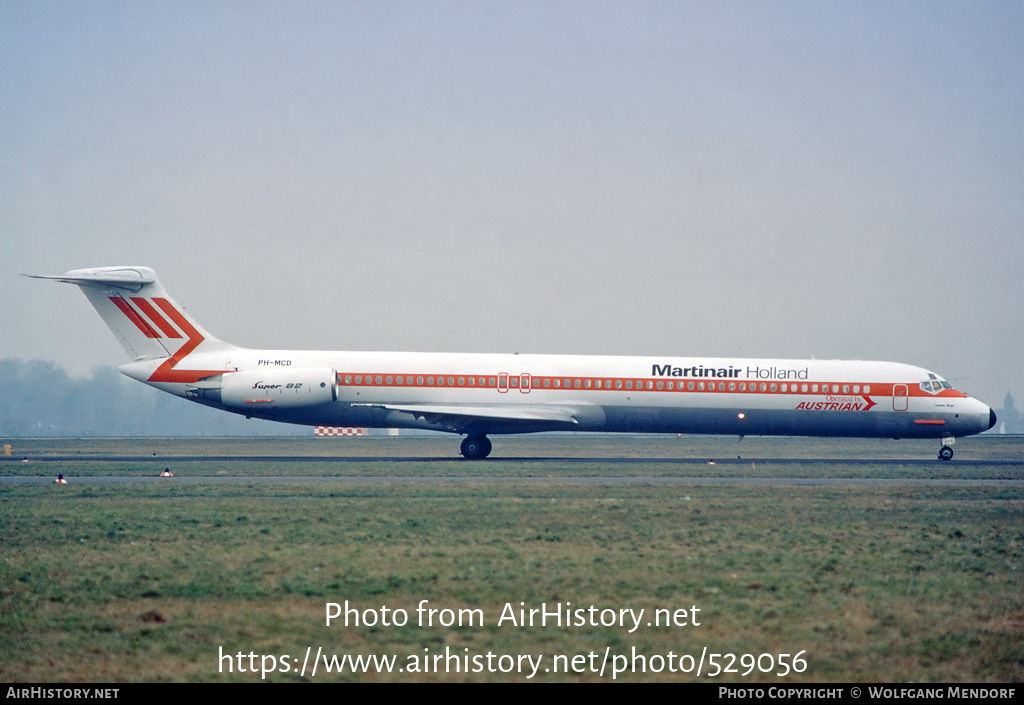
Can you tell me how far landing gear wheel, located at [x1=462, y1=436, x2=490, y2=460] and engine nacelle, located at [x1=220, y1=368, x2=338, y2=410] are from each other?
17.9 ft

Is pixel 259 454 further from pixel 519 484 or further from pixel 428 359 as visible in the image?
pixel 519 484

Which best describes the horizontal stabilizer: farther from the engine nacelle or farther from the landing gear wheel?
the landing gear wheel

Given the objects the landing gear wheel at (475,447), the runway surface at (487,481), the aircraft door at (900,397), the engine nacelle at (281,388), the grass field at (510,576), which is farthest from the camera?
the aircraft door at (900,397)

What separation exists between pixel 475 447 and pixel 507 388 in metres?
2.67

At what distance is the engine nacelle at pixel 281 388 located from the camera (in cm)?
3691

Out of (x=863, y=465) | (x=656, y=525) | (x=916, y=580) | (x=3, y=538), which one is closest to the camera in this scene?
(x=916, y=580)

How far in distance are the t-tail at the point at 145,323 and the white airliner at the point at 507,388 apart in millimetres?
40

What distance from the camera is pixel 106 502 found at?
2127 centimetres

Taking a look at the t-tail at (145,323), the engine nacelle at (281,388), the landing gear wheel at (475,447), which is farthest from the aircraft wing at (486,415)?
the t-tail at (145,323)

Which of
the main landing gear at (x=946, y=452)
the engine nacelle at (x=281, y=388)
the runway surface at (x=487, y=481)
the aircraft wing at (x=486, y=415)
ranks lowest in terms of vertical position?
the runway surface at (x=487, y=481)

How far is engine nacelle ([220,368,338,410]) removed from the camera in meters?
36.9

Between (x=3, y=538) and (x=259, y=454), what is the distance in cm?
2654

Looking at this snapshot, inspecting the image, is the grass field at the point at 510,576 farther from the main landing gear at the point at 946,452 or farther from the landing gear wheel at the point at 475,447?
the main landing gear at the point at 946,452
